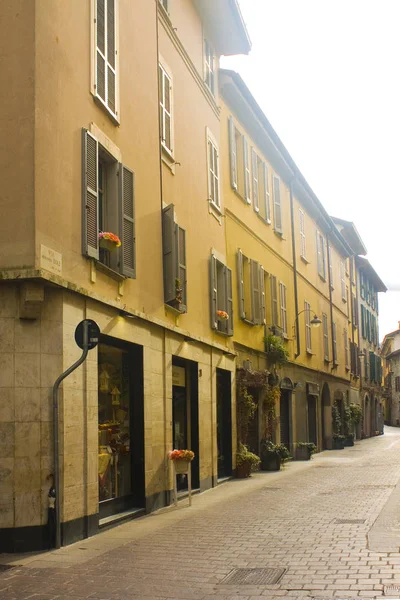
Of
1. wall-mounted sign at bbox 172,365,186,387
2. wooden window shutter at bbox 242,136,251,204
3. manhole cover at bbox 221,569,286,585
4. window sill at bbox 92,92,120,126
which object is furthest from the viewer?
wooden window shutter at bbox 242,136,251,204

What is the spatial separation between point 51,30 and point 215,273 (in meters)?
8.62

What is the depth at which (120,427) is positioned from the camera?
41.9 ft

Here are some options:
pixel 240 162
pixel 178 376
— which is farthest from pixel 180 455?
pixel 240 162

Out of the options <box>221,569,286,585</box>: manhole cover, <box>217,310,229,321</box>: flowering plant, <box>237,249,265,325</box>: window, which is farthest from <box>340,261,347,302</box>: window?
<box>221,569,286,585</box>: manhole cover

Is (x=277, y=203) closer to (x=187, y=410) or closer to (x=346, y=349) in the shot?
(x=187, y=410)

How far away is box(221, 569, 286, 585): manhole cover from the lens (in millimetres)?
7398

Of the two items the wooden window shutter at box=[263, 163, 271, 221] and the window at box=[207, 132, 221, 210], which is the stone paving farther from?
the wooden window shutter at box=[263, 163, 271, 221]

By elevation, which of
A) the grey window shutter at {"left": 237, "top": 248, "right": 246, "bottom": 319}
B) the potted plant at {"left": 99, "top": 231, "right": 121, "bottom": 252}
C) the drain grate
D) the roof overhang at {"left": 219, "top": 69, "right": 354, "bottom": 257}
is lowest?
the drain grate

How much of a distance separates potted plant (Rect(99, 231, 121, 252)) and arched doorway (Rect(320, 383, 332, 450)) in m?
22.8

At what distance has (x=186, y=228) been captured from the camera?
1630 cm

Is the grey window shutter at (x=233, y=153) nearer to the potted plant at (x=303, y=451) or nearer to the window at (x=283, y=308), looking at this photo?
the window at (x=283, y=308)

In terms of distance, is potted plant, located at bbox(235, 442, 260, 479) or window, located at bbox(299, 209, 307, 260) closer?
potted plant, located at bbox(235, 442, 260, 479)

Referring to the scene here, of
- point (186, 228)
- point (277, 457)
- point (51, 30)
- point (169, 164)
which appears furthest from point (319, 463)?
point (51, 30)

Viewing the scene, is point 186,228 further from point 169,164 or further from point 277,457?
point 277,457
